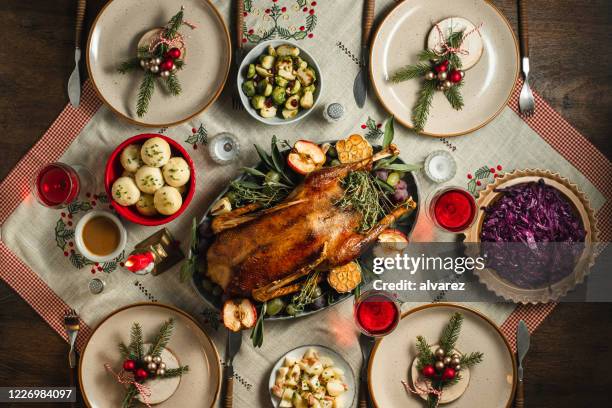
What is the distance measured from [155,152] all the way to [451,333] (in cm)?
124

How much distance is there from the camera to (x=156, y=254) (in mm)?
1921

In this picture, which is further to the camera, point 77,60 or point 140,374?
point 77,60

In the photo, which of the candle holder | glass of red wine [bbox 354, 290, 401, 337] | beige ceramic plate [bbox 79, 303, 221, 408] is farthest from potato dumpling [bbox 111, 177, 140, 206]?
glass of red wine [bbox 354, 290, 401, 337]

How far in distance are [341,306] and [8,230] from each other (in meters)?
1.29

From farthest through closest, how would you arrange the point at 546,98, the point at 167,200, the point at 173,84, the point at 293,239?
the point at 546,98 → the point at 173,84 → the point at 167,200 → the point at 293,239

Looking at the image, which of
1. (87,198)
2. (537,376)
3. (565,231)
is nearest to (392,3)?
(565,231)

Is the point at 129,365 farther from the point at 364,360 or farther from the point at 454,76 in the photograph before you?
the point at 454,76

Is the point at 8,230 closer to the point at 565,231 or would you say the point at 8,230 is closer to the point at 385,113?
the point at 385,113

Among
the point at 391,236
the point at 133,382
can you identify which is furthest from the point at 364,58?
the point at 133,382

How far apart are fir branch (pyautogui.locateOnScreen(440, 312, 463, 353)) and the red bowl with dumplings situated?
1047mm

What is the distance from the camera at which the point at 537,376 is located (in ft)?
6.86

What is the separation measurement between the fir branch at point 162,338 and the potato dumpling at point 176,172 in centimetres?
50

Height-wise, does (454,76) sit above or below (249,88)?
above

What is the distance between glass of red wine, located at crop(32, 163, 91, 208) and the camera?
6.31 ft
